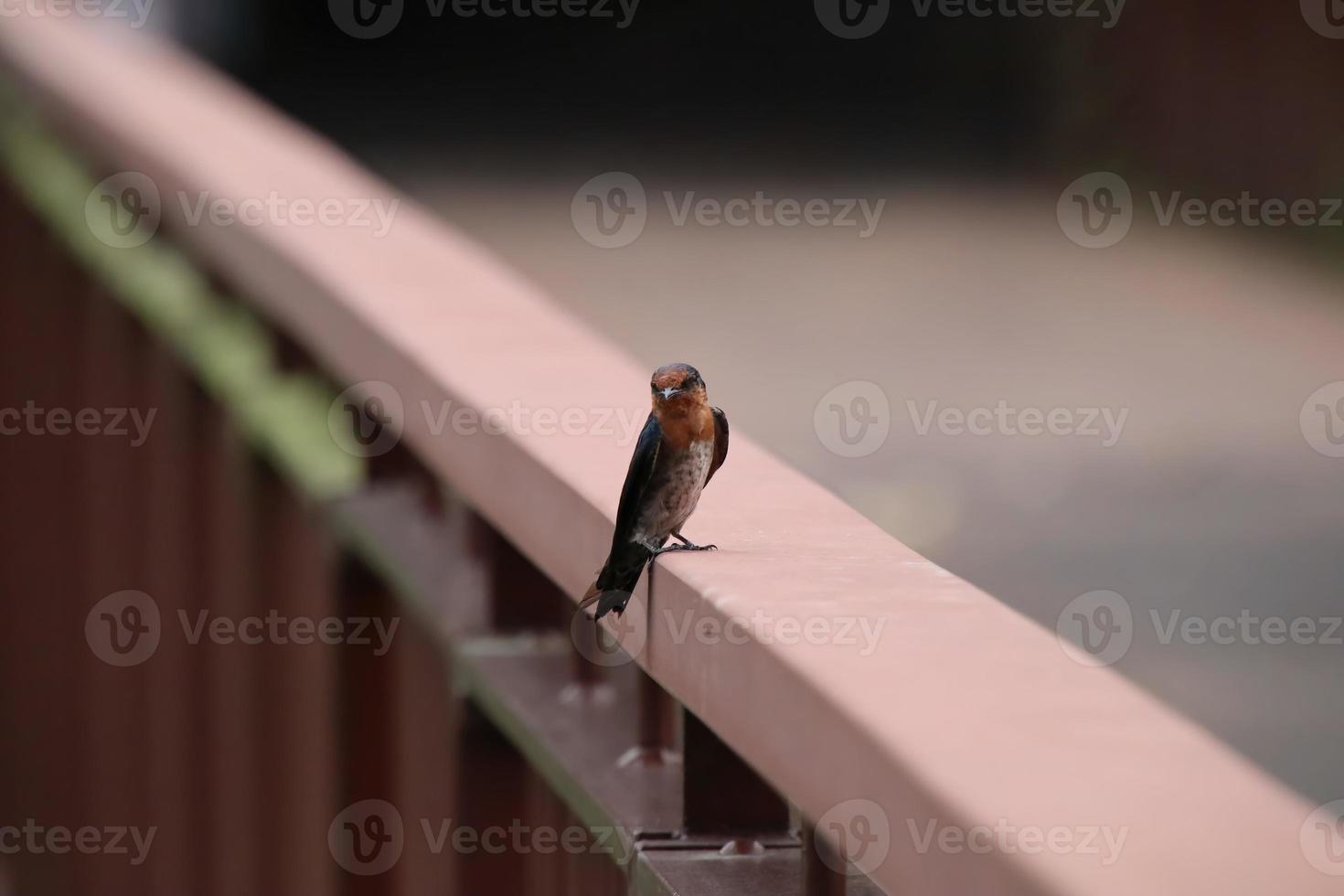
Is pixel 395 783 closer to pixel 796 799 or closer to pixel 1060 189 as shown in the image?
pixel 796 799

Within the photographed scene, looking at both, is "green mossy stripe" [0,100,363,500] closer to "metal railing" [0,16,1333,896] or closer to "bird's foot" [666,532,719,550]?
"metal railing" [0,16,1333,896]

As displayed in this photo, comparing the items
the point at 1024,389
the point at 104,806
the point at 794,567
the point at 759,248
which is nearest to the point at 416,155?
the point at 759,248

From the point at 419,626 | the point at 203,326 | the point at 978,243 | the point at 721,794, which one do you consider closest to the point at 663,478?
the point at 721,794

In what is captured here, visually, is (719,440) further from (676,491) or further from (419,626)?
(419,626)

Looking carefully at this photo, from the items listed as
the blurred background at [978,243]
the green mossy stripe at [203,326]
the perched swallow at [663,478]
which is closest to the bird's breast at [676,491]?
the perched swallow at [663,478]

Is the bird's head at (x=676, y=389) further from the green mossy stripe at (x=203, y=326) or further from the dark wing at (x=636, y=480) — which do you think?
the green mossy stripe at (x=203, y=326)

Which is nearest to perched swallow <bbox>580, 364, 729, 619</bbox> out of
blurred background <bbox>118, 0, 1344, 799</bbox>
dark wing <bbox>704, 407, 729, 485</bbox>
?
dark wing <bbox>704, 407, 729, 485</bbox>
